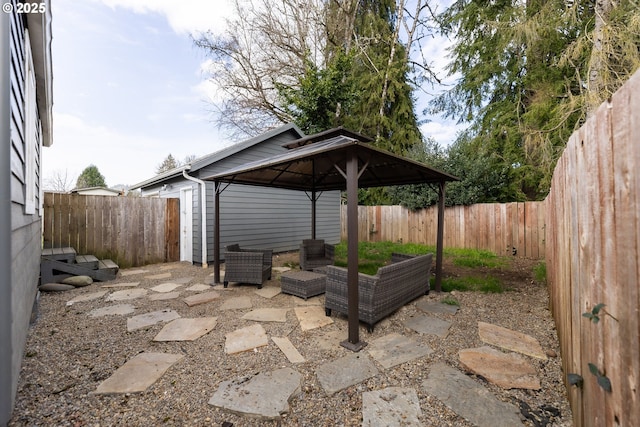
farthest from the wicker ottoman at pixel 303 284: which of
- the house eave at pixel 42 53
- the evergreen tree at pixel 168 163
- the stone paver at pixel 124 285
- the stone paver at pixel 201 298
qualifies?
the evergreen tree at pixel 168 163

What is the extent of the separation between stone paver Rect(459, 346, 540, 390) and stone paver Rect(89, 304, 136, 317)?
14.0 ft

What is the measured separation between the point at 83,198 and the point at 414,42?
1462cm

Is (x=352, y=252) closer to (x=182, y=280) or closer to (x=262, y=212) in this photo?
(x=182, y=280)

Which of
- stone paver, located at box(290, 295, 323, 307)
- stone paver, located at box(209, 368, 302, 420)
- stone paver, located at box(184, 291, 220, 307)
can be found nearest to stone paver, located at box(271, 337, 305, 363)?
stone paver, located at box(209, 368, 302, 420)

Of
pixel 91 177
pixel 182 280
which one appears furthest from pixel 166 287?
pixel 91 177

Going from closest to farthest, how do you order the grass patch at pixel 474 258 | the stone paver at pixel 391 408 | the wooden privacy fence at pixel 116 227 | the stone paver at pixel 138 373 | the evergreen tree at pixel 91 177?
1. the stone paver at pixel 391 408
2. the stone paver at pixel 138 373
3. the wooden privacy fence at pixel 116 227
4. the grass patch at pixel 474 258
5. the evergreen tree at pixel 91 177

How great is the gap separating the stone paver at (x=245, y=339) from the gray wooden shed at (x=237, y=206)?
4.25m

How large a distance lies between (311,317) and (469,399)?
1.99 m

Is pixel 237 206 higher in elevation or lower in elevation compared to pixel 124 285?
higher

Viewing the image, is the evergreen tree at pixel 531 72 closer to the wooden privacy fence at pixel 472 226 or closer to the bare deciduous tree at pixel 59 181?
the wooden privacy fence at pixel 472 226

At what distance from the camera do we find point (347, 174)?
290 centimetres

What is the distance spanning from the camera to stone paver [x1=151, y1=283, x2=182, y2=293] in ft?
16.0

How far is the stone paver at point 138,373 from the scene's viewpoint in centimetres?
214

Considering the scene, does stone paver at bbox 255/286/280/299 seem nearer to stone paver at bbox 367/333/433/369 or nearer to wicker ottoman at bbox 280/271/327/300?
wicker ottoman at bbox 280/271/327/300
